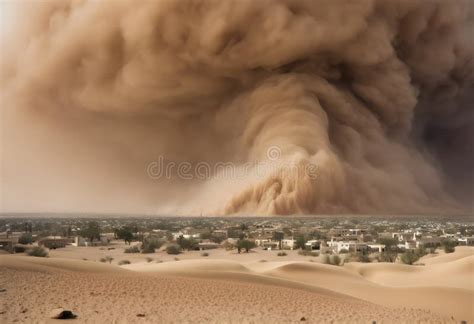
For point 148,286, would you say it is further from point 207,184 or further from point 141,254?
point 207,184

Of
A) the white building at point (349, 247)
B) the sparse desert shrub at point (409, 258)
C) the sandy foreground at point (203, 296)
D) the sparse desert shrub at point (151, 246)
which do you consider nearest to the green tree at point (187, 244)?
the sparse desert shrub at point (151, 246)

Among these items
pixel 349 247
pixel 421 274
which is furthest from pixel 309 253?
pixel 421 274

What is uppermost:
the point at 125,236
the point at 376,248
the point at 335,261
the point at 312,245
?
the point at 125,236

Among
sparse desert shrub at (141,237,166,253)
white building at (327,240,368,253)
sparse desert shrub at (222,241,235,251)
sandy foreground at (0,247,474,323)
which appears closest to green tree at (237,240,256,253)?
sparse desert shrub at (222,241,235,251)

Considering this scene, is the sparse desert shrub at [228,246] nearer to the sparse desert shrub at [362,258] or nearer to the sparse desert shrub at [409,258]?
the sparse desert shrub at [362,258]

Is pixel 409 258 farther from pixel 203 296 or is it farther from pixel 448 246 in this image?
pixel 203 296

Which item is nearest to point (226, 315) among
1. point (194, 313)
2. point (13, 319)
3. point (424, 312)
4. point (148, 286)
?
point (194, 313)
